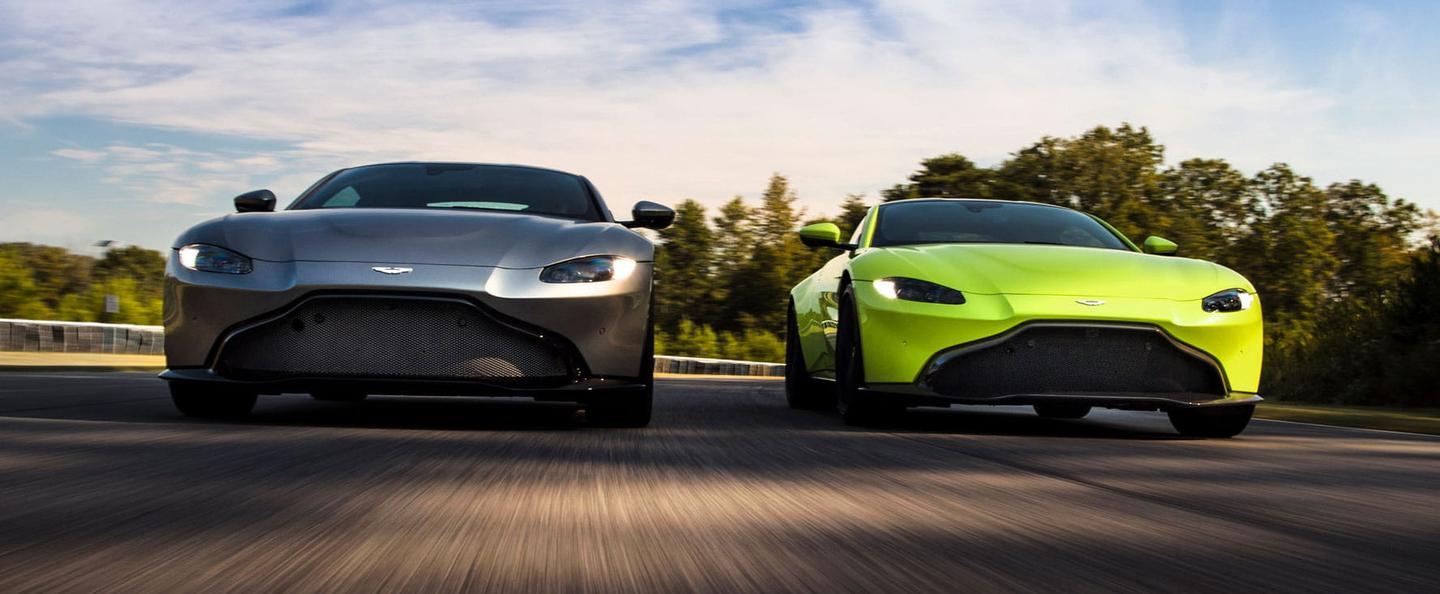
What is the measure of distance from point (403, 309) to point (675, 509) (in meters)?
2.51

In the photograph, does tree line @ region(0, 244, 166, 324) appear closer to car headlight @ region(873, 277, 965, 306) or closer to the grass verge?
the grass verge

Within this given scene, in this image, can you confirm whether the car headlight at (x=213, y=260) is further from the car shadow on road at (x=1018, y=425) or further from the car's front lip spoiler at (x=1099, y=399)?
the car shadow on road at (x=1018, y=425)

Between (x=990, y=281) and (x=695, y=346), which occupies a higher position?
(x=990, y=281)

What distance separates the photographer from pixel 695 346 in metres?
97.5

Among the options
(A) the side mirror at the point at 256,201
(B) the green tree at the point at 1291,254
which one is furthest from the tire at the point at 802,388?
(B) the green tree at the point at 1291,254

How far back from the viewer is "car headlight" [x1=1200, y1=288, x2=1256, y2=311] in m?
7.06

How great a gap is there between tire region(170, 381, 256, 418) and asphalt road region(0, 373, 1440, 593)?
0.50 ft

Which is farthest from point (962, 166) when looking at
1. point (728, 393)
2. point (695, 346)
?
point (728, 393)

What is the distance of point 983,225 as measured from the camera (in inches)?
340

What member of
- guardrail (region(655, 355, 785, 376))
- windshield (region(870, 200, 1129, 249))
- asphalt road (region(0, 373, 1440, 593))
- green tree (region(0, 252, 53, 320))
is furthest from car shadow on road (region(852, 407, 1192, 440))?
guardrail (region(655, 355, 785, 376))

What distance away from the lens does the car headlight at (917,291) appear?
23.1 ft

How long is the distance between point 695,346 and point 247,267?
300 feet

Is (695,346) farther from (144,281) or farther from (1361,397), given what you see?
(1361,397)

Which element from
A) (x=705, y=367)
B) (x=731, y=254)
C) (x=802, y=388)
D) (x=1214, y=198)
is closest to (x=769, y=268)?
(x=731, y=254)
